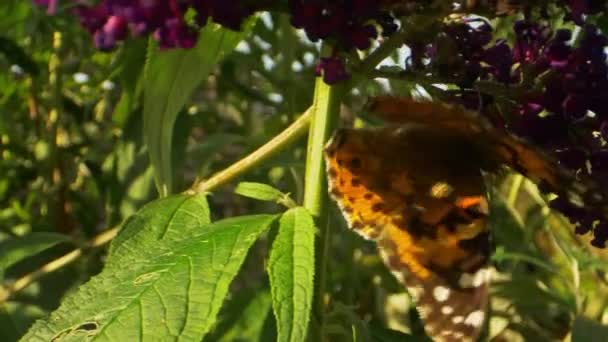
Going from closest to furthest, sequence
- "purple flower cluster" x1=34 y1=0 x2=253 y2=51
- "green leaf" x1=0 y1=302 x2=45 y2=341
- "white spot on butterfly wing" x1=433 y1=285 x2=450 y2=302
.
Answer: "purple flower cluster" x1=34 y1=0 x2=253 y2=51
"white spot on butterfly wing" x1=433 y1=285 x2=450 y2=302
"green leaf" x1=0 y1=302 x2=45 y2=341

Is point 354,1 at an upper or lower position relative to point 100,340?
upper

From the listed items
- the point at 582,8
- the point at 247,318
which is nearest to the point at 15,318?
the point at 247,318

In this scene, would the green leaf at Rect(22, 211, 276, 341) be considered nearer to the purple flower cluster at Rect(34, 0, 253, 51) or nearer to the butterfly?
the butterfly

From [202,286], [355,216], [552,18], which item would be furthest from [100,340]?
[552,18]

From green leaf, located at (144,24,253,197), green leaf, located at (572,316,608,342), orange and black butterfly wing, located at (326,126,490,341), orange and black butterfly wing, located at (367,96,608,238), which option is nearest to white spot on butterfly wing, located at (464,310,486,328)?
orange and black butterfly wing, located at (326,126,490,341)

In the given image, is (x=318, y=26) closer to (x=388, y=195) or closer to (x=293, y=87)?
(x=388, y=195)

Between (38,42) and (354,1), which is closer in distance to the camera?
(354,1)

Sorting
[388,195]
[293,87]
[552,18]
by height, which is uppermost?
[552,18]

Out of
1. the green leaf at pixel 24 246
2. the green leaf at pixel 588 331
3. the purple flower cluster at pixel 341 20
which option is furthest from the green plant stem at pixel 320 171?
the green leaf at pixel 588 331
